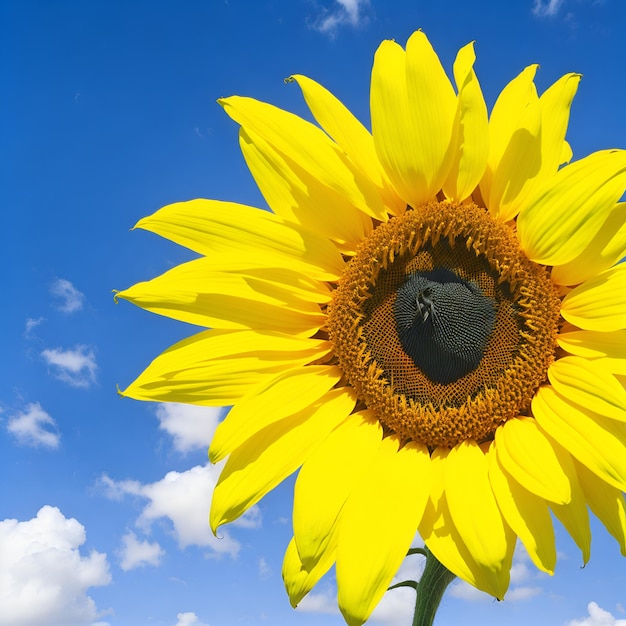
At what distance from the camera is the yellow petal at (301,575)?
333 centimetres

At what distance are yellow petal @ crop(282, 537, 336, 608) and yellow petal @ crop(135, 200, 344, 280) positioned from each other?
4.30 feet

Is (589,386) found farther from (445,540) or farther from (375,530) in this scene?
(375,530)

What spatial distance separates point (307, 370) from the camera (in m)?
3.70

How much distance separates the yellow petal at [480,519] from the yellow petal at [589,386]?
485 millimetres

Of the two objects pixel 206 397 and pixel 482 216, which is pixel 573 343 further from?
pixel 206 397

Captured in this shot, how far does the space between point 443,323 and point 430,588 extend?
49.7 inches

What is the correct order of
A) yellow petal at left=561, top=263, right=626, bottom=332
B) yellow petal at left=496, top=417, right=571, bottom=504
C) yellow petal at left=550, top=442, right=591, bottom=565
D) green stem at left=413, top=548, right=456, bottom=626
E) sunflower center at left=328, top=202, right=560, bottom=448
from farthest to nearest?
green stem at left=413, top=548, right=456, bottom=626 < sunflower center at left=328, top=202, right=560, bottom=448 < yellow petal at left=561, top=263, right=626, bottom=332 < yellow petal at left=550, top=442, right=591, bottom=565 < yellow petal at left=496, top=417, right=571, bottom=504

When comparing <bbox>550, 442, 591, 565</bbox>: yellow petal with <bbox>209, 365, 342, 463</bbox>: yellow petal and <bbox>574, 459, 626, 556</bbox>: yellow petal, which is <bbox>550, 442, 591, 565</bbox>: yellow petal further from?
<bbox>209, 365, 342, 463</bbox>: yellow petal

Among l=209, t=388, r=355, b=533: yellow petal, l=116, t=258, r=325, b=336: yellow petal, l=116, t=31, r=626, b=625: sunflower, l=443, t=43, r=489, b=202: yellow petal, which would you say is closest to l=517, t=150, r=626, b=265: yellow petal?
l=116, t=31, r=626, b=625: sunflower

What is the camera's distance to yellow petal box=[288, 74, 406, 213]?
140 inches

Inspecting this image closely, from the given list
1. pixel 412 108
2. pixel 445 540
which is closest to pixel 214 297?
pixel 412 108

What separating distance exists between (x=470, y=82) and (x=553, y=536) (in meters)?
1.95

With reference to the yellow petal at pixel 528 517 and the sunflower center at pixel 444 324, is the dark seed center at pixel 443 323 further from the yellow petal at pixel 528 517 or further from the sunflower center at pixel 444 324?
the yellow petal at pixel 528 517

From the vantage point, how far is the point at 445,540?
3.29 m
